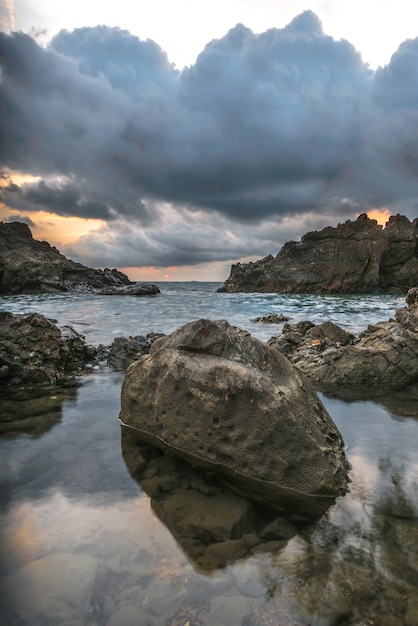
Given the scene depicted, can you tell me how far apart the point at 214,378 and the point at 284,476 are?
45.5 inches

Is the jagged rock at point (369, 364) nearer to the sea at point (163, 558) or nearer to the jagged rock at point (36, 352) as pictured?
the sea at point (163, 558)

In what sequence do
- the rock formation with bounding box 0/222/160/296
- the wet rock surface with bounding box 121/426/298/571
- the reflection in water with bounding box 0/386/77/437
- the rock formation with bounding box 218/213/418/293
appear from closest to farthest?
the wet rock surface with bounding box 121/426/298/571
the reflection in water with bounding box 0/386/77/437
the rock formation with bounding box 0/222/160/296
the rock formation with bounding box 218/213/418/293

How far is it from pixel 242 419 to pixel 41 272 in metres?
68.8

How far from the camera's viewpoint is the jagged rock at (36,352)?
7074mm

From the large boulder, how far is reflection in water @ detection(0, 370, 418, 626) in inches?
9.1

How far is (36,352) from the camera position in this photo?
26.0ft

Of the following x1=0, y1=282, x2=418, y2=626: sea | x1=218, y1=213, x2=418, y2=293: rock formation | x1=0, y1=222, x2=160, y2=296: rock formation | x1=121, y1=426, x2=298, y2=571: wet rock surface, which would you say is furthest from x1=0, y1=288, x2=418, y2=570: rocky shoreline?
x1=218, y1=213, x2=418, y2=293: rock formation

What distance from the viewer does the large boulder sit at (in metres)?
3.51

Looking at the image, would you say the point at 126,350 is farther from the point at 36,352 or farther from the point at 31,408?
the point at 31,408

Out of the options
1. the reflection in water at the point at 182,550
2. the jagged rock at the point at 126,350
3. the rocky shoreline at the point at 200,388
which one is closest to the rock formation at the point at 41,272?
the jagged rock at the point at 126,350

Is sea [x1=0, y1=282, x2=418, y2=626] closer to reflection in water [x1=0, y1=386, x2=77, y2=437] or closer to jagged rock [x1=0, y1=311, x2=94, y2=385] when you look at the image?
reflection in water [x1=0, y1=386, x2=77, y2=437]

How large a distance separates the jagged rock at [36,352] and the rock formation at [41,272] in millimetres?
48022

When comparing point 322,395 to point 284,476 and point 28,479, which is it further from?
point 28,479

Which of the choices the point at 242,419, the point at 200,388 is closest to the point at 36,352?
the point at 200,388
